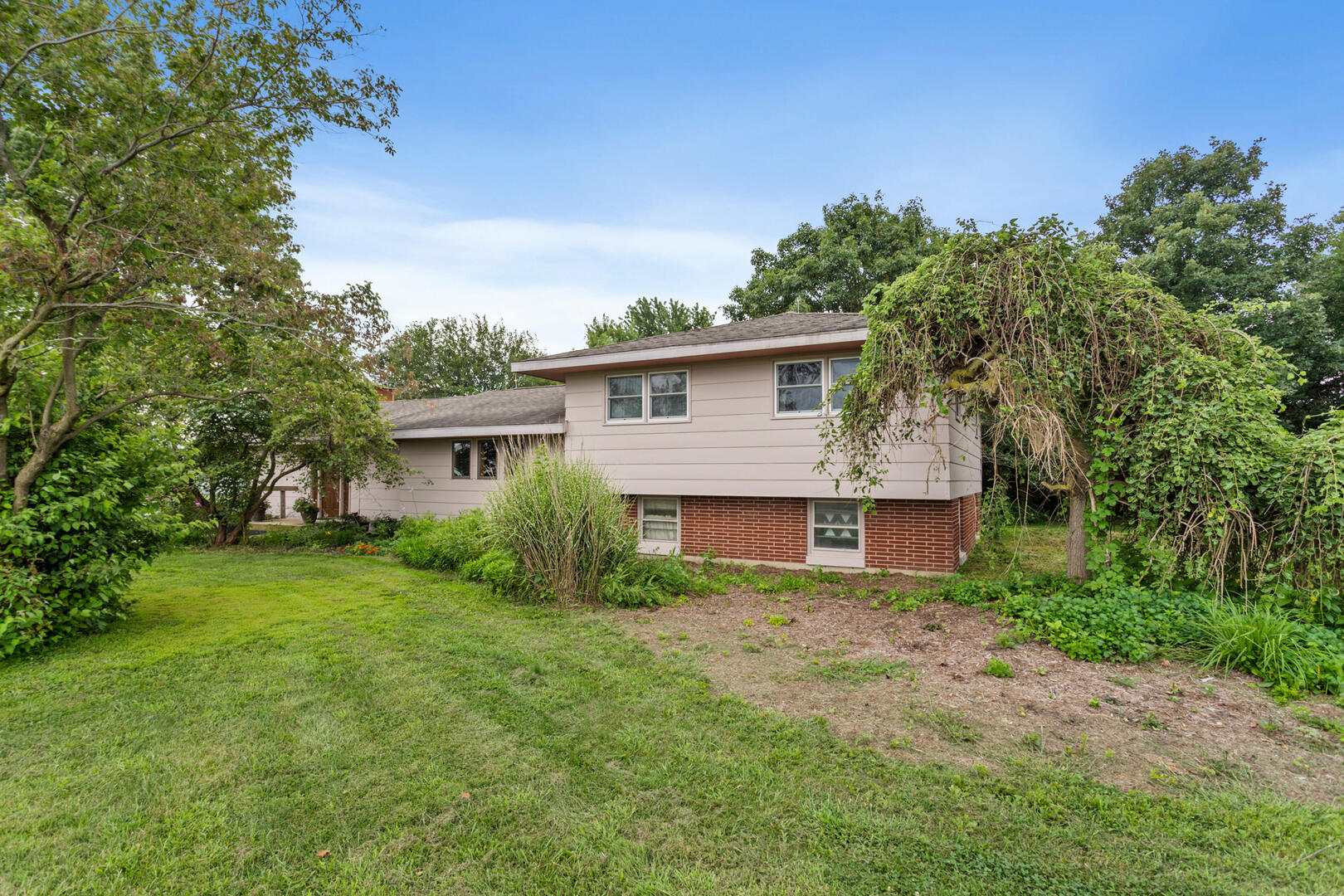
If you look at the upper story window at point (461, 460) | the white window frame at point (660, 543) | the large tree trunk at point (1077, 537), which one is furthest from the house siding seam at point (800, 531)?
the upper story window at point (461, 460)

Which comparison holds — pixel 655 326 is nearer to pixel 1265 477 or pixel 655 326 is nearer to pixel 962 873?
pixel 1265 477

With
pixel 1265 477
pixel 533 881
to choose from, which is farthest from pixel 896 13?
pixel 533 881

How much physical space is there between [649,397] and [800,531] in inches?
142

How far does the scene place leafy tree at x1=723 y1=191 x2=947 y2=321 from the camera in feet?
68.2

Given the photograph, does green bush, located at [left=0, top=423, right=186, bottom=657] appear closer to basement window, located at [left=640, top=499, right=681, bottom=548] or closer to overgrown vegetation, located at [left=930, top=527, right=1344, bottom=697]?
basement window, located at [left=640, top=499, right=681, bottom=548]

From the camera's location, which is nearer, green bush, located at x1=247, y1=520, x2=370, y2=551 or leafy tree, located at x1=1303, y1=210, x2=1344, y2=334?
green bush, located at x1=247, y1=520, x2=370, y2=551

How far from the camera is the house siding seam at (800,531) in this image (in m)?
8.70

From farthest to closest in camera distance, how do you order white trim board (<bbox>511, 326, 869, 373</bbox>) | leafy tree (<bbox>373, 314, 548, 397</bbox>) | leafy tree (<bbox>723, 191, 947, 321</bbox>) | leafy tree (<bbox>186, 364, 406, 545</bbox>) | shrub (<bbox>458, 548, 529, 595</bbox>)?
leafy tree (<bbox>373, 314, 548, 397</bbox>)
leafy tree (<bbox>723, 191, 947, 321</bbox>)
leafy tree (<bbox>186, 364, 406, 545</bbox>)
white trim board (<bbox>511, 326, 869, 373</bbox>)
shrub (<bbox>458, 548, 529, 595</bbox>)

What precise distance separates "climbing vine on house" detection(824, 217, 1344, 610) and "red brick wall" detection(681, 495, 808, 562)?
3208 mm

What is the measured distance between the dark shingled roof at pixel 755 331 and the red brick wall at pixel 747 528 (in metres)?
2.77

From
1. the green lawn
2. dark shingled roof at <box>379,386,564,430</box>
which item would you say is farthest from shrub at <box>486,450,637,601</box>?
dark shingled roof at <box>379,386,564,430</box>

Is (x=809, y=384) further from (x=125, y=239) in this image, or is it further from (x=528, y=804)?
(x=125, y=239)

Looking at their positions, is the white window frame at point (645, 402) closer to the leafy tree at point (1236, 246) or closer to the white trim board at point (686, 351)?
the white trim board at point (686, 351)

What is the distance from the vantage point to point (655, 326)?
28125 mm
